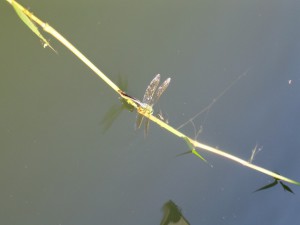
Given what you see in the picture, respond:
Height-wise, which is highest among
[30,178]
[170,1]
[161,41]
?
[170,1]

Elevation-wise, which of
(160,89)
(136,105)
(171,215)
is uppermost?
(160,89)

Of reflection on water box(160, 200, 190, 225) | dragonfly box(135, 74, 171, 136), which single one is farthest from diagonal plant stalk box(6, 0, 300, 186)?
reflection on water box(160, 200, 190, 225)

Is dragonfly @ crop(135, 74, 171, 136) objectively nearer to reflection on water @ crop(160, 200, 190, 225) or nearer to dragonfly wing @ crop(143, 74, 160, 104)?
dragonfly wing @ crop(143, 74, 160, 104)

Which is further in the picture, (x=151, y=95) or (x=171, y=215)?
(x=171, y=215)

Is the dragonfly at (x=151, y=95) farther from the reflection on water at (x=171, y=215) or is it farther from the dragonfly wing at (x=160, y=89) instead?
the reflection on water at (x=171, y=215)

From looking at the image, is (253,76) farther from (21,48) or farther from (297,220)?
(21,48)

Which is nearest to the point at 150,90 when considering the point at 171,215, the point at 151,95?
the point at 151,95

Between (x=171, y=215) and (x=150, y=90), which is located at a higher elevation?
(x=150, y=90)

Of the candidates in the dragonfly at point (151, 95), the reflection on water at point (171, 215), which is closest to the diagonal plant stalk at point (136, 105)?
the dragonfly at point (151, 95)

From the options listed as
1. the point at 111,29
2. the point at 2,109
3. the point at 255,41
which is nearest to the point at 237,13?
the point at 255,41

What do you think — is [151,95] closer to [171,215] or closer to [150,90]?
[150,90]
